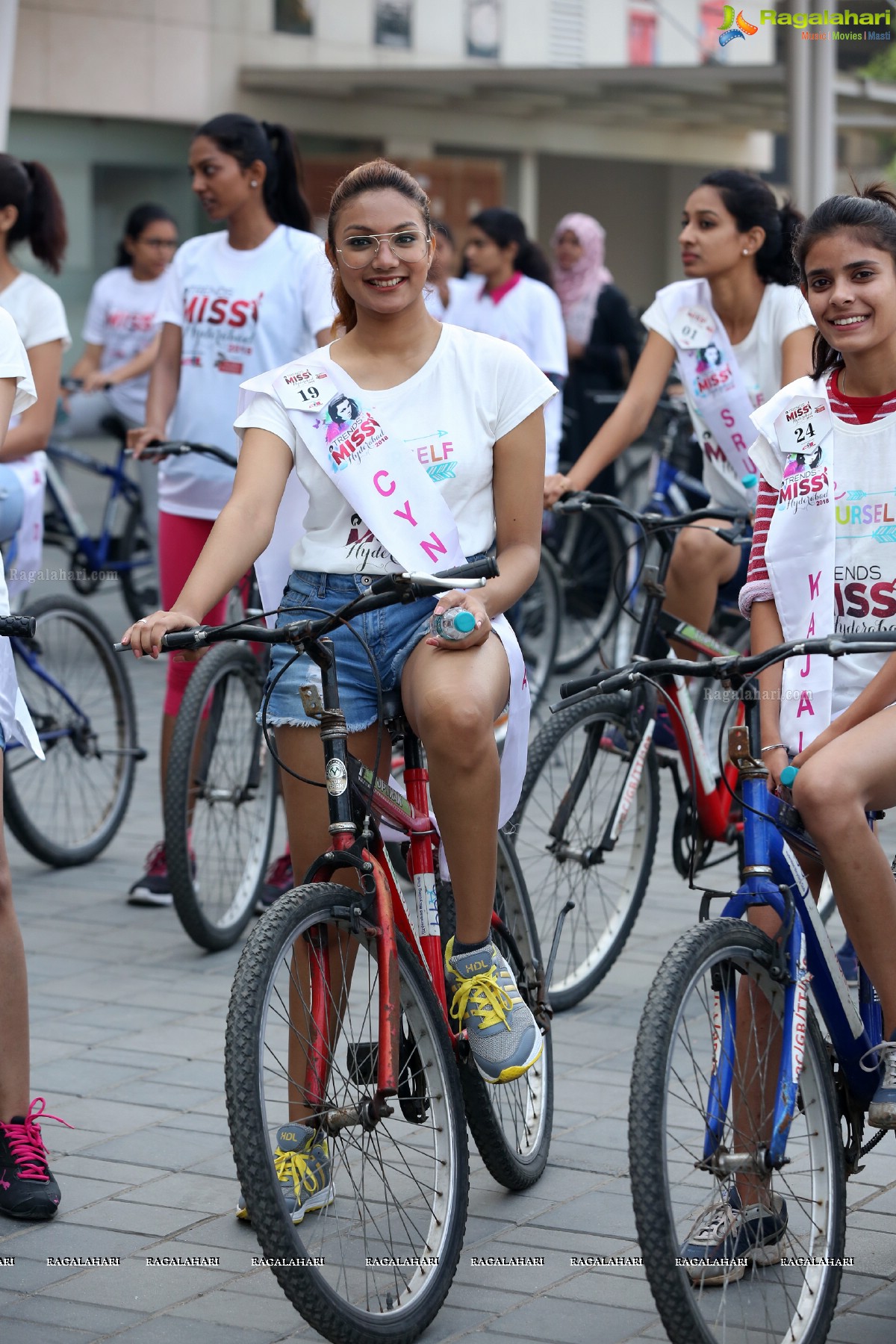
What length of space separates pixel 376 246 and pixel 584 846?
212 cm

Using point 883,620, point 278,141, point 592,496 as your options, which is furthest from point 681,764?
point 278,141

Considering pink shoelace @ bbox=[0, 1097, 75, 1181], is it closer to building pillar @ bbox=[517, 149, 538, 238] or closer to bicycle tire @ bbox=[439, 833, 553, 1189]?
bicycle tire @ bbox=[439, 833, 553, 1189]

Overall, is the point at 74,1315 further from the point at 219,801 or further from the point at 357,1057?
the point at 219,801

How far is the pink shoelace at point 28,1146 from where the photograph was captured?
3773mm

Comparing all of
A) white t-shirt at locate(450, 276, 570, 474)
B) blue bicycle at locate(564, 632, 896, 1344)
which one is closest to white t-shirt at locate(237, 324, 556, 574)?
blue bicycle at locate(564, 632, 896, 1344)

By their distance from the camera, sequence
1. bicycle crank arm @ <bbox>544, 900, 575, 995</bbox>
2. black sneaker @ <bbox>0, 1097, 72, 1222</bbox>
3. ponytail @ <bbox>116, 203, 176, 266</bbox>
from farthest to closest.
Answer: ponytail @ <bbox>116, 203, 176, 266</bbox> → bicycle crank arm @ <bbox>544, 900, 575, 995</bbox> → black sneaker @ <bbox>0, 1097, 72, 1222</bbox>

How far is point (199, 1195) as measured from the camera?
385 centimetres

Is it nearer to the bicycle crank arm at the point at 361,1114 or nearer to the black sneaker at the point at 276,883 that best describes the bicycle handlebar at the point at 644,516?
the black sneaker at the point at 276,883

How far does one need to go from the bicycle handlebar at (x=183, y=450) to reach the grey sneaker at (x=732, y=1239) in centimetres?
296

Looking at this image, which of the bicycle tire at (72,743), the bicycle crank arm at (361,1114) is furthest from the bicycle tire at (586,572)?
the bicycle crank arm at (361,1114)

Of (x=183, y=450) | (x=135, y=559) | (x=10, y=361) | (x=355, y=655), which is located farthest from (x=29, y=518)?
(x=135, y=559)

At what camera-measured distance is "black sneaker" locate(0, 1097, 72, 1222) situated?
371 centimetres

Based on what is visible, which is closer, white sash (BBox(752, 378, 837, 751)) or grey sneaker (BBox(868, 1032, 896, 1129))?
grey sneaker (BBox(868, 1032, 896, 1129))

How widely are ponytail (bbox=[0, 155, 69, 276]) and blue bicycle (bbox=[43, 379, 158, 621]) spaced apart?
4174mm
